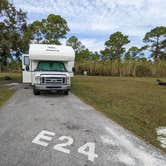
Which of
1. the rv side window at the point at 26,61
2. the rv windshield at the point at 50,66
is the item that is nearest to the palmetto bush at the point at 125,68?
the rv side window at the point at 26,61

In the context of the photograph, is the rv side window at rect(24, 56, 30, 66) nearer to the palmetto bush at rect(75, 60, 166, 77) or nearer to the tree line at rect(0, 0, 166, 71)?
the tree line at rect(0, 0, 166, 71)

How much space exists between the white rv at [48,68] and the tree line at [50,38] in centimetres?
637

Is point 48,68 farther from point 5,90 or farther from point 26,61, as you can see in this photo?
point 5,90

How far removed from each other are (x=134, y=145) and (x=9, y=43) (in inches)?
565

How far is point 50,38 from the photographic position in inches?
1120

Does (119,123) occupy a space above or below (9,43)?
below

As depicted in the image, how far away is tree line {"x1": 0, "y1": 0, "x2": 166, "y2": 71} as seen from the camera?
15663 millimetres

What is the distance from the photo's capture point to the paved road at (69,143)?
9.32 feet

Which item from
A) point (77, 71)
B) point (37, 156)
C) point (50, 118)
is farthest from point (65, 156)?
point (77, 71)

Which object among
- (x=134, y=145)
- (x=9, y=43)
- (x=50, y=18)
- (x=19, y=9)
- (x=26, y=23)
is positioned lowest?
(x=134, y=145)

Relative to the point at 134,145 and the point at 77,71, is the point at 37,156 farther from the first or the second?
the point at 77,71

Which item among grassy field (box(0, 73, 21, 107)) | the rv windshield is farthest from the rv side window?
grassy field (box(0, 73, 21, 107))

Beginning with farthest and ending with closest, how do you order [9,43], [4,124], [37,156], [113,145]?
[9,43] → [4,124] → [113,145] → [37,156]

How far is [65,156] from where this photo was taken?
9.74 feet
